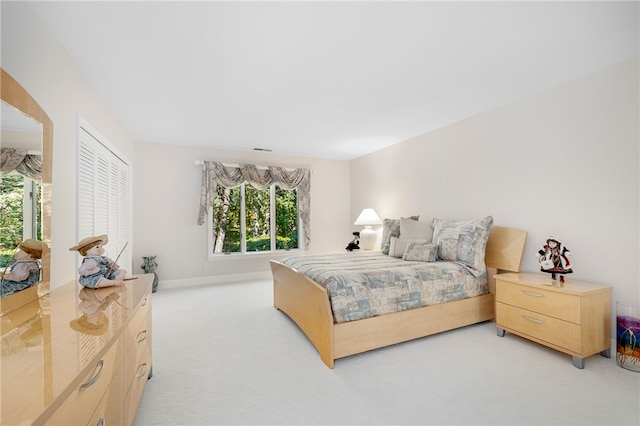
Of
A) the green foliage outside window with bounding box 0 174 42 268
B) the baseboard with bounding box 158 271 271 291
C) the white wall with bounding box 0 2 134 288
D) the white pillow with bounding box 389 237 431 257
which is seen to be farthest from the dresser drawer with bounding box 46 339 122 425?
the baseboard with bounding box 158 271 271 291

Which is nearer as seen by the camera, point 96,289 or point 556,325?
point 96,289

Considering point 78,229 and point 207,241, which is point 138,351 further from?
point 207,241

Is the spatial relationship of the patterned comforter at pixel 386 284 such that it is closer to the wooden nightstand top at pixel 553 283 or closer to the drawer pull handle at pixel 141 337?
the wooden nightstand top at pixel 553 283

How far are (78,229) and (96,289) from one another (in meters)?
0.84

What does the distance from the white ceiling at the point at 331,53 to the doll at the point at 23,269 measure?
144 centimetres

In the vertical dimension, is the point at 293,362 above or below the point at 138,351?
below

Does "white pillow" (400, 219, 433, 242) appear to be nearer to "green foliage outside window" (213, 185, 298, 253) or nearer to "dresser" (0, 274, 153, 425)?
"green foliage outside window" (213, 185, 298, 253)

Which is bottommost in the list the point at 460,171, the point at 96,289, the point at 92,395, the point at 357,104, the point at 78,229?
the point at 92,395

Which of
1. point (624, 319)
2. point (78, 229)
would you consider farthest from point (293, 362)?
point (624, 319)

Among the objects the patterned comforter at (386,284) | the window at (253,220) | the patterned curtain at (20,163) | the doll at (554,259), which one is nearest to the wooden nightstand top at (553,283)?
the doll at (554,259)

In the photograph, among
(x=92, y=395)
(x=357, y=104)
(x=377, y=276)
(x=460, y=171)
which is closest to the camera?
(x=92, y=395)

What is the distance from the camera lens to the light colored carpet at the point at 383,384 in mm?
1729

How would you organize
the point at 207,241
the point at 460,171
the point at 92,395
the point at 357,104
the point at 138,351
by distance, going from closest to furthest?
1. the point at 92,395
2. the point at 138,351
3. the point at 357,104
4. the point at 460,171
5. the point at 207,241

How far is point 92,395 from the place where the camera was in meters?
0.97
